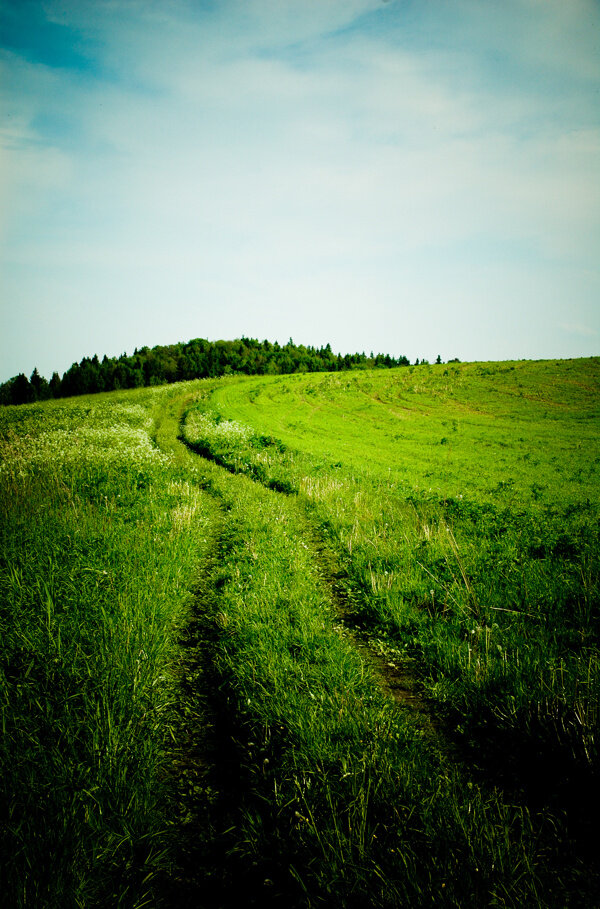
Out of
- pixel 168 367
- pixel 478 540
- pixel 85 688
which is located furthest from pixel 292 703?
pixel 168 367

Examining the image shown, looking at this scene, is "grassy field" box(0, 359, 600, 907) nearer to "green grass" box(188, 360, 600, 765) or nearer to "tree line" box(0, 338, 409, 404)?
"green grass" box(188, 360, 600, 765)

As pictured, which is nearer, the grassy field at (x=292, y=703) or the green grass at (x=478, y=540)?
the grassy field at (x=292, y=703)

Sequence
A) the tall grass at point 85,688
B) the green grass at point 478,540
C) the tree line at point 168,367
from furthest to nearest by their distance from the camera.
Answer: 1. the tree line at point 168,367
2. the green grass at point 478,540
3. the tall grass at point 85,688

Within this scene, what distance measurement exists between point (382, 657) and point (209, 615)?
116 inches

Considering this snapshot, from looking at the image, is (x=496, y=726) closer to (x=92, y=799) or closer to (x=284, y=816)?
(x=284, y=816)

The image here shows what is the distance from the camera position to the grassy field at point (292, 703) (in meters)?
2.77

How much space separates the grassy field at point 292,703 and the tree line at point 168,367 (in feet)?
262

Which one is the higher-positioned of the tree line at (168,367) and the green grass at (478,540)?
the tree line at (168,367)

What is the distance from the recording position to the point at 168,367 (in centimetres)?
8875

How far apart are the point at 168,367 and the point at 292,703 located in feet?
307

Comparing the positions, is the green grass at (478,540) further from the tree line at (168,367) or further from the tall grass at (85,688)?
the tree line at (168,367)

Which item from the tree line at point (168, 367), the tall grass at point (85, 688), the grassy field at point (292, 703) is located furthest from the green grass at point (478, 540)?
the tree line at point (168, 367)

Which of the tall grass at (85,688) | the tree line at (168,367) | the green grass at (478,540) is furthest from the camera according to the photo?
the tree line at (168,367)

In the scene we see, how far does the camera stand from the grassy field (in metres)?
2.77
